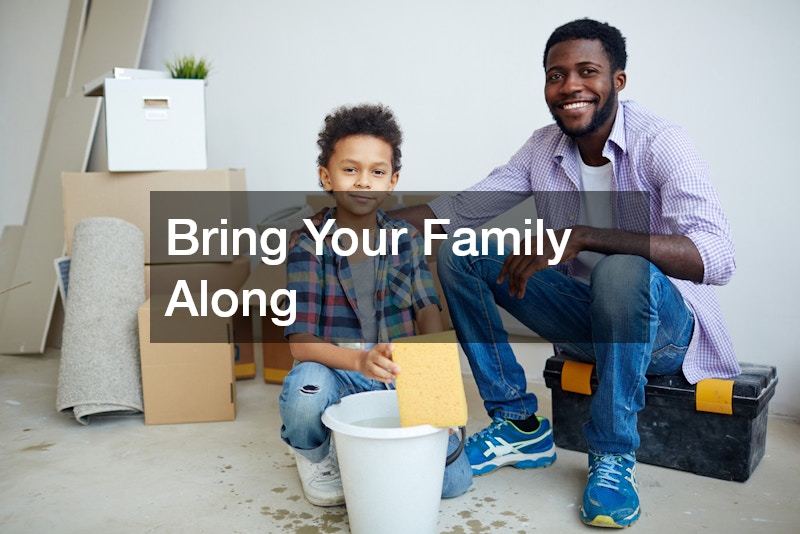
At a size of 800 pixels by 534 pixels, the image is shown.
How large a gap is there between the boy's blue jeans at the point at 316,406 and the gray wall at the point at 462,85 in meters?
1.03

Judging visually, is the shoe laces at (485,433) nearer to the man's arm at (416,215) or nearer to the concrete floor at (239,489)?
the concrete floor at (239,489)

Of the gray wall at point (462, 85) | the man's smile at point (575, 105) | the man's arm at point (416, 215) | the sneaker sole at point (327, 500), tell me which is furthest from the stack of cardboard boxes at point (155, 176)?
the man's smile at point (575, 105)

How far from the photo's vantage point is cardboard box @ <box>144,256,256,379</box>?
2.50 metres

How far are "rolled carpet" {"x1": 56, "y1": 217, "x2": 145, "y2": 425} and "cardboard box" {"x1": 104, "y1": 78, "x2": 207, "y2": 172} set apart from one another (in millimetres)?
320

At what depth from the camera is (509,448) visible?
175 cm

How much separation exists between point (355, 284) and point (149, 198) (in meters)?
1.17

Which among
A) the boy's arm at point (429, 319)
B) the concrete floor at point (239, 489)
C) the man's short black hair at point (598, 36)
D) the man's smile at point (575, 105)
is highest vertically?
the man's short black hair at point (598, 36)

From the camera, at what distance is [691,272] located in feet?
4.95

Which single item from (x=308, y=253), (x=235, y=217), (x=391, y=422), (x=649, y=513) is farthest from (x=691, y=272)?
(x=235, y=217)

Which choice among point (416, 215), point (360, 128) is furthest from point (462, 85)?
point (360, 128)

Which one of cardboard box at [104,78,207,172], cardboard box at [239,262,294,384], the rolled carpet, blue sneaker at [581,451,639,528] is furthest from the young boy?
cardboard box at [104,78,207,172]

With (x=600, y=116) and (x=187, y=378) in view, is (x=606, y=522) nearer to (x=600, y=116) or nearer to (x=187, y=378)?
(x=600, y=116)

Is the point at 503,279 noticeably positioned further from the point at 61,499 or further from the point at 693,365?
the point at 61,499

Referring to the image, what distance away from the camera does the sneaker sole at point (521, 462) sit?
5.66ft
